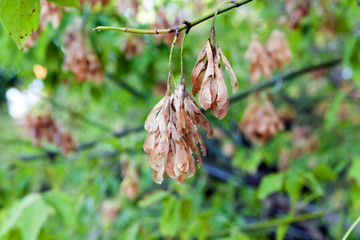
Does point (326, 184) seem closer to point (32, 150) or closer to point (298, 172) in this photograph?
point (298, 172)

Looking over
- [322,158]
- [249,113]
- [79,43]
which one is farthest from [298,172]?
[322,158]

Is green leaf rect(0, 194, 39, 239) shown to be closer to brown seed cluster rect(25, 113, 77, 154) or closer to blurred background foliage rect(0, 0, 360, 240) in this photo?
blurred background foliage rect(0, 0, 360, 240)

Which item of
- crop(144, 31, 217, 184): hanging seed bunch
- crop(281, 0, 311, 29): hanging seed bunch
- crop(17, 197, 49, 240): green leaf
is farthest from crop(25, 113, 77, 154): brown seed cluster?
crop(144, 31, 217, 184): hanging seed bunch

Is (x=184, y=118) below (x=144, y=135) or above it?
below

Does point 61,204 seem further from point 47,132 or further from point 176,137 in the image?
point 176,137

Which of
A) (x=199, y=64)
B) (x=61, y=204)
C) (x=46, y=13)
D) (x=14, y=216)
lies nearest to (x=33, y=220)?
(x=14, y=216)

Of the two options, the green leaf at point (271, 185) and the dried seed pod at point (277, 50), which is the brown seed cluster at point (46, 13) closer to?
Answer: the dried seed pod at point (277, 50)
